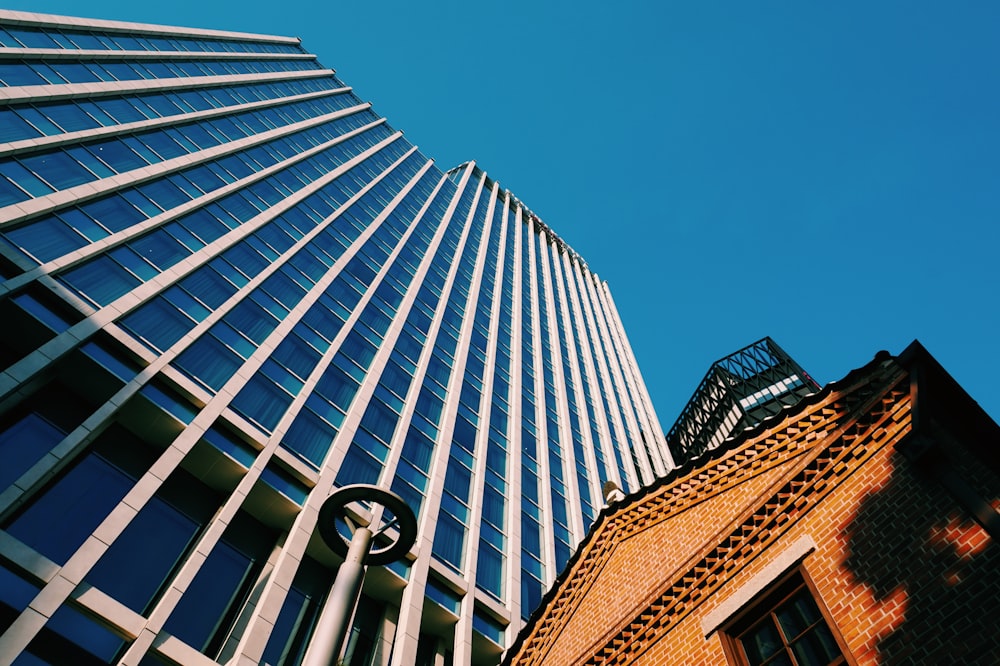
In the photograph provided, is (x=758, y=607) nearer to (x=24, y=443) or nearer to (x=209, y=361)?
(x=24, y=443)

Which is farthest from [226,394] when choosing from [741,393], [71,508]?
[741,393]

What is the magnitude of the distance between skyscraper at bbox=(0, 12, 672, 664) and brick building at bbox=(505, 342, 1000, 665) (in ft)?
32.4

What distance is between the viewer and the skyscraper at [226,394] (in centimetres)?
1616

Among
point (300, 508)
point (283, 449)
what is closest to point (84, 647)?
point (300, 508)

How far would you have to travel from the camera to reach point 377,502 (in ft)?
27.5

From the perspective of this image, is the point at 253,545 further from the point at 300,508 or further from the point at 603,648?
the point at 603,648

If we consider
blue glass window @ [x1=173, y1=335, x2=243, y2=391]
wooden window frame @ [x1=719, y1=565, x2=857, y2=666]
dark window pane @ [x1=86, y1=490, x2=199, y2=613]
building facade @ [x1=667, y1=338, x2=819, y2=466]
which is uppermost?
building facade @ [x1=667, y1=338, x2=819, y2=466]

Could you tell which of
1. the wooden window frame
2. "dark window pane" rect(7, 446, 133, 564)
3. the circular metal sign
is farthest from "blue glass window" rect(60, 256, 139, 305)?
the wooden window frame

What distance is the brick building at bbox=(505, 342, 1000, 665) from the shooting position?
7.30 m

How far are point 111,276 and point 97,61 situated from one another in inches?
833

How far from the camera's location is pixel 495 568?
2703 cm

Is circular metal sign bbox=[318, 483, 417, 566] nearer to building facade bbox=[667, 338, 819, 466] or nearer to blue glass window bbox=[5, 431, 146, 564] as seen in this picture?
blue glass window bbox=[5, 431, 146, 564]

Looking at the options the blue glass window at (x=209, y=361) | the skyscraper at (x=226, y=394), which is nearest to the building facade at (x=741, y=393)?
the skyscraper at (x=226, y=394)

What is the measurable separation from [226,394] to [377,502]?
15.3 meters
